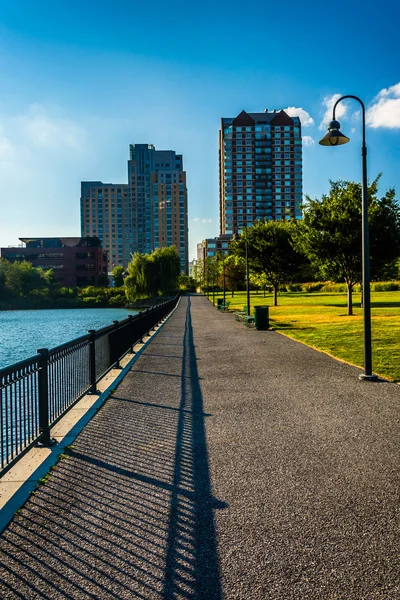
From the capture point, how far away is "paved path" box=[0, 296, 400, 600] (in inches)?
125

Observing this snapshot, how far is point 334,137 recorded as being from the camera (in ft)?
32.6

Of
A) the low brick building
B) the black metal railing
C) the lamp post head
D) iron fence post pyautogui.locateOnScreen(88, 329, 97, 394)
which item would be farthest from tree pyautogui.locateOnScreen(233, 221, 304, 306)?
the low brick building

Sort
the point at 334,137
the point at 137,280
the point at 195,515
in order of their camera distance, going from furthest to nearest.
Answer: the point at 137,280 → the point at 334,137 → the point at 195,515

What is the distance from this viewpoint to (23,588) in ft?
10.2

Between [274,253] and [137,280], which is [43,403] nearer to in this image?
[274,253]

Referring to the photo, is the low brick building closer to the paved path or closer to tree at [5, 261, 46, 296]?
tree at [5, 261, 46, 296]

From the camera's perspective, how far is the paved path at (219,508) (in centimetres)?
318

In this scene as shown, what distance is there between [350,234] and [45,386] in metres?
27.0

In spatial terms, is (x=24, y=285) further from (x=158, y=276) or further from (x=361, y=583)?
(x=361, y=583)

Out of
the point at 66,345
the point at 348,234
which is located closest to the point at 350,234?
the point at 348,234

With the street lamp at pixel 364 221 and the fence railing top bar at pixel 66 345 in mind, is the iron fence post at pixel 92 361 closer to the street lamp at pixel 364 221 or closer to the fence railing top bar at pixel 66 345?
the fence railing top bar at pixel 66 345

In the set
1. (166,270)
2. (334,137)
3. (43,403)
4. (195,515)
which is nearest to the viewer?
(195,515)

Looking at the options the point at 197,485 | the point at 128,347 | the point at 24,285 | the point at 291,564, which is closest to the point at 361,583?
the point at 291,564

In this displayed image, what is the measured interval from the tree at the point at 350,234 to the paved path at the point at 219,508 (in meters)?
23.5
